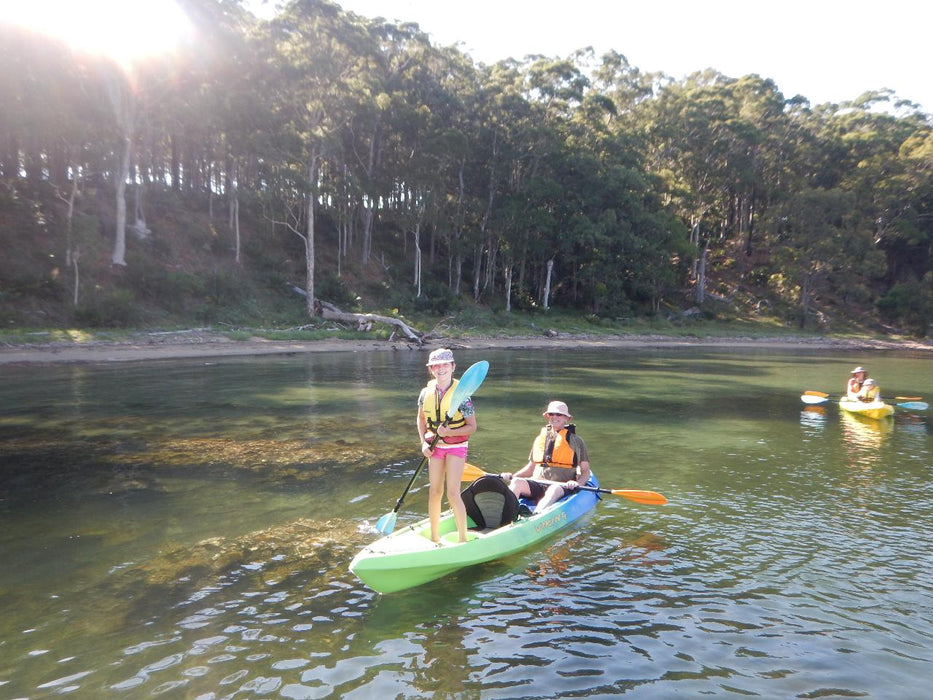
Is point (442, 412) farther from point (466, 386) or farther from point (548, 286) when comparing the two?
point (548, 286)

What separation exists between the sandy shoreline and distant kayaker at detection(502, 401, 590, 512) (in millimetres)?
21384

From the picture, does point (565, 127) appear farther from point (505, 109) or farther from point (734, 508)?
point (734, 508)

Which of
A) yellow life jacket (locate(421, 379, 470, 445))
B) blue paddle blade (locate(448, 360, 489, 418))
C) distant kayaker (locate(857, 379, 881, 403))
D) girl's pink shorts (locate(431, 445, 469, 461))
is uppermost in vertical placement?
blue paddle blade (locate(448, 360, 489, 418))

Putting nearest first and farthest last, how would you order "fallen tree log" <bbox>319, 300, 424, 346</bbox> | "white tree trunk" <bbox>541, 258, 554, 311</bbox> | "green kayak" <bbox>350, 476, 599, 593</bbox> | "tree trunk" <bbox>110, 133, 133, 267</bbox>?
"green kayak" <bbox>350, 476, 599, 593</bbox> → "tree trunk" <bbox>110, 133, 133, 267</bbox> → "fallen tree log" <bbox>319, 300, 424, 346</bbox> → "white tree trunk" <bbox>541, 258, 554, 311</bbox>

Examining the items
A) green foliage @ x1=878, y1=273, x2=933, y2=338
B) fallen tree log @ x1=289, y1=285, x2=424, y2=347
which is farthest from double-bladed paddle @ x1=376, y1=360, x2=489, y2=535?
green foliage @ x1=878, y1=273, x2=933, y2=338

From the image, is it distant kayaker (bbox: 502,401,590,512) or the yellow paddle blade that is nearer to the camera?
distant kayaker (bbox: 502,401,590,512)

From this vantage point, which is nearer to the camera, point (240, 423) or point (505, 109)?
point (240, 423)

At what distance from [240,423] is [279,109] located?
86.6 feet

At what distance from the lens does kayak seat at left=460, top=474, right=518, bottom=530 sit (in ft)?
24.4

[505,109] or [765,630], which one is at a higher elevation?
[505,109]

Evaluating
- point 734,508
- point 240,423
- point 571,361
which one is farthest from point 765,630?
point 571,361

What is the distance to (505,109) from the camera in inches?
1689

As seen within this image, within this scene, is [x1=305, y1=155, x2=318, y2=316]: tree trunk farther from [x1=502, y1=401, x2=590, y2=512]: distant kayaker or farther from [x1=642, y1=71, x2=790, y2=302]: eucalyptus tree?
[x1=502, y1=401, x2=590, y2=512]: distant kayaker

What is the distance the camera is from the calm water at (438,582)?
490 centimetres
